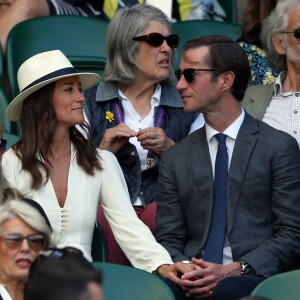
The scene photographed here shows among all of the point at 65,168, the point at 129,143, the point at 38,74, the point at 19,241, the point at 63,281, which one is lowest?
the point at 129,143

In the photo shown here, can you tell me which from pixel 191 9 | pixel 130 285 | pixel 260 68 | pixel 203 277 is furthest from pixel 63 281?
pixel 191 9

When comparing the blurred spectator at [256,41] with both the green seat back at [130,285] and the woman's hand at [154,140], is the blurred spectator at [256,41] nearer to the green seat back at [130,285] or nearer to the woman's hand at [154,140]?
the woman's hand at [154,140]

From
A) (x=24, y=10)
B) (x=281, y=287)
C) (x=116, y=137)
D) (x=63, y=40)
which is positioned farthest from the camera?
(x=24, y=10)

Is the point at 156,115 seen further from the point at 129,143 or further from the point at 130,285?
the point at 130,285

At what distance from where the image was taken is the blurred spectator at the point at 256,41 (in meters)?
6.11

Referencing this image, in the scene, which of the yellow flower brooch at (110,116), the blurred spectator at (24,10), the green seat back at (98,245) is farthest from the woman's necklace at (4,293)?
the blurred spectator at (24,10)

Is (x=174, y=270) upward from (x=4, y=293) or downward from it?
downward

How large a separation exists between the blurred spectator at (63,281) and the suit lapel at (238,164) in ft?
7.38

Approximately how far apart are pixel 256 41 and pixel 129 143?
1.11 metres

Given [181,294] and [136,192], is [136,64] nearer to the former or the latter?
[136,192]

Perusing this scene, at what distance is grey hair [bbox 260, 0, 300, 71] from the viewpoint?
230 inches

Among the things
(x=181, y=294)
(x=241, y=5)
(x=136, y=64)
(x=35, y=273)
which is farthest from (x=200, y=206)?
(x=241, y=5)

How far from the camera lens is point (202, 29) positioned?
6875 millimetres

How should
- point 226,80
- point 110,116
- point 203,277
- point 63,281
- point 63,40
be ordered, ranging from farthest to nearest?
point 63,40, point 110,116, point 226,80, point 203,277, point 63,281
